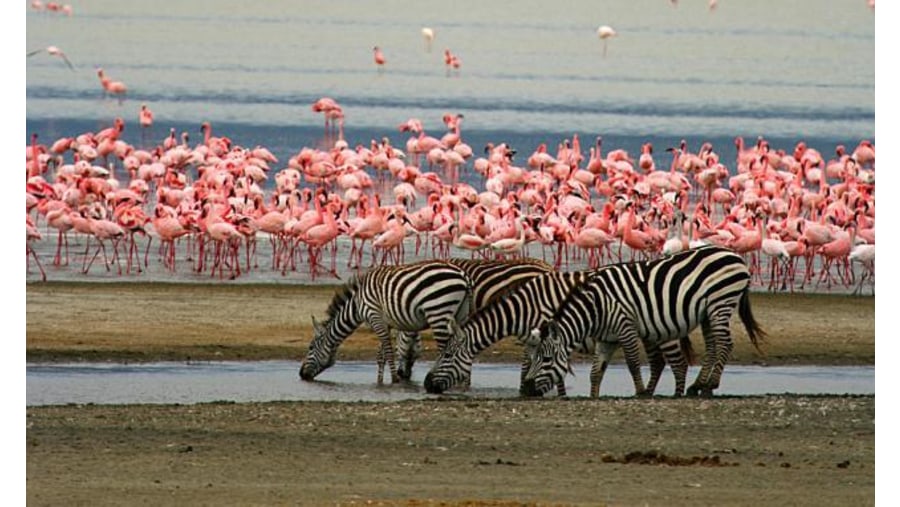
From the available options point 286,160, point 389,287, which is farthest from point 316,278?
point 286,160

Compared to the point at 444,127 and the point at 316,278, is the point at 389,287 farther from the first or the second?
the point at 444,127

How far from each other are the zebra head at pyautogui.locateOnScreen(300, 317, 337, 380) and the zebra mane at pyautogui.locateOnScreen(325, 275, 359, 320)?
0.75 feet

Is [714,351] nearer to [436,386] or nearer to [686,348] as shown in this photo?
[686,348]

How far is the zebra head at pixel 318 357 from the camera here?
13.0m

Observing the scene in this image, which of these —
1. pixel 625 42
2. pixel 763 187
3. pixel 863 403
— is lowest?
pixel 863 403

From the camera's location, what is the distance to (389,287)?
12992 millimetres

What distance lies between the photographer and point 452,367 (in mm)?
12094

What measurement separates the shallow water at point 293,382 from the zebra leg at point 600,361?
0.58 meters

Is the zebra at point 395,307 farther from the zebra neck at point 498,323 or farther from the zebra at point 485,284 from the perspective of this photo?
the zebra neck at point 498,323

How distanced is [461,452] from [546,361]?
2.28 metres

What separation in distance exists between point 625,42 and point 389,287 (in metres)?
30.3

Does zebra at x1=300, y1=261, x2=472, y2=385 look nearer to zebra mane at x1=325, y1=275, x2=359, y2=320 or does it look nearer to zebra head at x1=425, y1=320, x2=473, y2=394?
zebra mane at x1=325, y1=275, x2=359, y2=320

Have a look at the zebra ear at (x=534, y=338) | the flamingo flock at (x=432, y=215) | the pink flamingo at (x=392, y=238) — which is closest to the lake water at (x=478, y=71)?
the flamingo flock at (x=432, y=215)

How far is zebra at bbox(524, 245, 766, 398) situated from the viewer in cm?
1182
